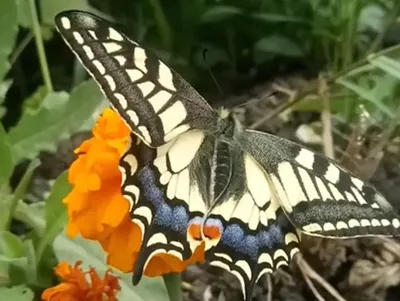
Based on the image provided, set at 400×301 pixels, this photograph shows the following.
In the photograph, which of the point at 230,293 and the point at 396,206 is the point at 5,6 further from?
the point at 396,206

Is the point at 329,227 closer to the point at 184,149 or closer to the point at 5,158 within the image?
the point at 184,149

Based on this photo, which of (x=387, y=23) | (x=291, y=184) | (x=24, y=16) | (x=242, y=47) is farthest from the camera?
(x=242, y=47)

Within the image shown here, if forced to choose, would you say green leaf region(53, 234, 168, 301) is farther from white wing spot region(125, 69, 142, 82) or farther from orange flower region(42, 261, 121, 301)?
white wing spot region(125, 69, 142, 82)

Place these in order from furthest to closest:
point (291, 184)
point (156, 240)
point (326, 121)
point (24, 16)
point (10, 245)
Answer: point (24, 16), point (326, 121), point (10, 245), point (291, 184), point (156, 240)

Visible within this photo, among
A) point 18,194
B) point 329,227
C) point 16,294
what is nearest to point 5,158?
point 18,194

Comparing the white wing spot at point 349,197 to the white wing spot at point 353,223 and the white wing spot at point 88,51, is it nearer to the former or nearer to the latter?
the white wing spot at point 353,223

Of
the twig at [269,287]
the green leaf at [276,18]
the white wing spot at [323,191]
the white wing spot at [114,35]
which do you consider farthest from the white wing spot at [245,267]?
the green leaf at [276,18]
